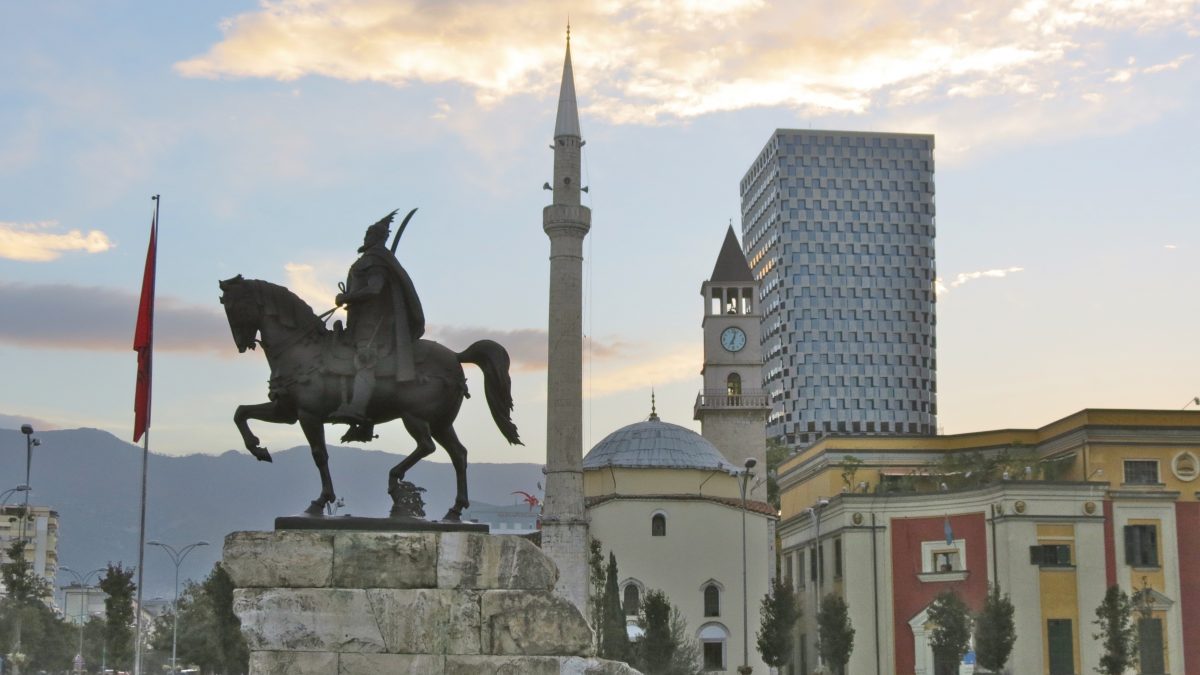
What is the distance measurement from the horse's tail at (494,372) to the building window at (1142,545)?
43360 millimetres

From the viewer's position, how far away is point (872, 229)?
14688cm

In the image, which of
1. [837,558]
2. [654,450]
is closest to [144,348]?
[837,558]

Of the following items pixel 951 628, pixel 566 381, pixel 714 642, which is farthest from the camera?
pixel 566 381

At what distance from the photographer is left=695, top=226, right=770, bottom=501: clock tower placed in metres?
82.9

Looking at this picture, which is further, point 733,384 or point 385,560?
point 733,384

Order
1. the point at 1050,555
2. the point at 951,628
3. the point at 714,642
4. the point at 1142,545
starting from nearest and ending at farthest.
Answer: the point at 951,628
the point at 1050,555
the point at 1142,545
the point at 714,642

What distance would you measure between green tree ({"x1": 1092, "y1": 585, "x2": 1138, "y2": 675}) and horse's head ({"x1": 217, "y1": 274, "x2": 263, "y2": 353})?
132ft

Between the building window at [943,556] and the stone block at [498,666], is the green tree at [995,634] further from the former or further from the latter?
the stone block at [498,666]

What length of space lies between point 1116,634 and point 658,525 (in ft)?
71.5

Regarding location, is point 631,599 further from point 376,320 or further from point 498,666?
point 498,666

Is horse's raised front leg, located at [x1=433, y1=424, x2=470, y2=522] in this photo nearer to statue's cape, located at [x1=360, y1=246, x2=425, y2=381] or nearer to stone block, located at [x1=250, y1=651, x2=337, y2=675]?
statue's cape, located at [x1=360, y1=246, x2=425, y2=381]

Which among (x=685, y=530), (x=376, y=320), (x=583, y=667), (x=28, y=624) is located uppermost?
(x=685, y=530)

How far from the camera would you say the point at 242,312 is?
12812 millimetres

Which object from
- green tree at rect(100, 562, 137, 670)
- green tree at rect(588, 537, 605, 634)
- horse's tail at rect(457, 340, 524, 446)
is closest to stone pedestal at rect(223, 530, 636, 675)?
horse's tail at rect(457, 340, 524, 446)
